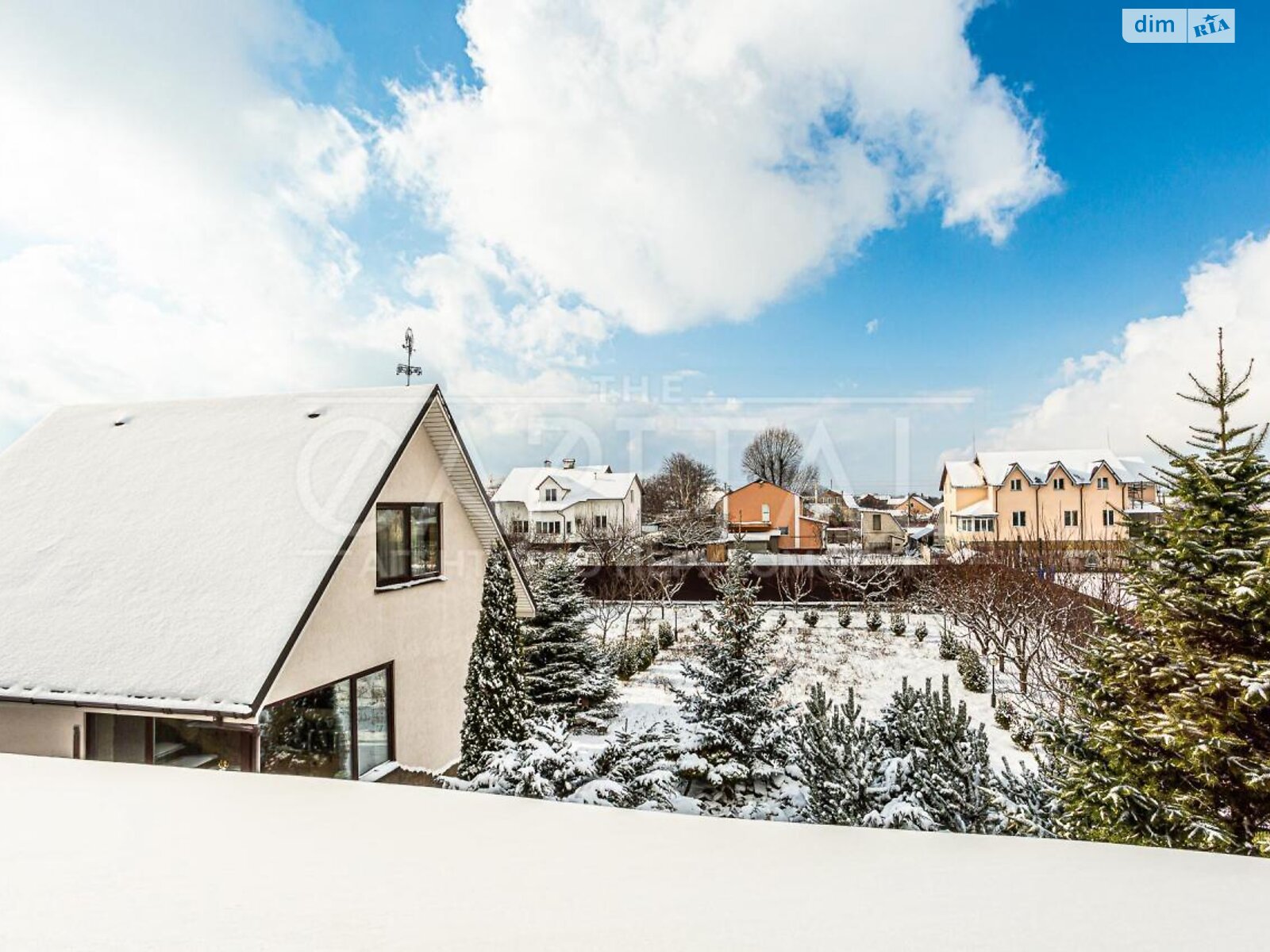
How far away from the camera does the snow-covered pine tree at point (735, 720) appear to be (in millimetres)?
3414

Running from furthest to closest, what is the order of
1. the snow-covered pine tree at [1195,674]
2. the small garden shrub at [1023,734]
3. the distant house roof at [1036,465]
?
the small garden shrub at [1023,734] < the distant house roof at [1036,465] < the snow-covered pine tree at [1195,674]

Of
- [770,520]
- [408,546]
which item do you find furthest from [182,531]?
[770,520]

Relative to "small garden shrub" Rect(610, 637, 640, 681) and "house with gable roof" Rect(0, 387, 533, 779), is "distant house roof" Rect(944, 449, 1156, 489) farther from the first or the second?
"house with gable roof" Rect(0, 387, 533, 779)

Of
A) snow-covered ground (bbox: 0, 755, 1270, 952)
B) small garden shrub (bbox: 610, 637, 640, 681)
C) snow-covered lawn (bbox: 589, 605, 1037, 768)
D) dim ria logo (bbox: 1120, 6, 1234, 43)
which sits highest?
dim ria logo (bbox: 1120, 6, 1234, 43)

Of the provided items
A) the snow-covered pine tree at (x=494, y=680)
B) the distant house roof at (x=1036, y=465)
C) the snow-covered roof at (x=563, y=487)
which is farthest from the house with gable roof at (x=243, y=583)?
the distant house roof at (x=1036, y=465)

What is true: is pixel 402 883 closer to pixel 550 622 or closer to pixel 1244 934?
pixel 1244 934

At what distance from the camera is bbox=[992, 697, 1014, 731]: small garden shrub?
4.63 metres

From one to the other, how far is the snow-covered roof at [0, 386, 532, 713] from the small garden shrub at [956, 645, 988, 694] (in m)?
5.28

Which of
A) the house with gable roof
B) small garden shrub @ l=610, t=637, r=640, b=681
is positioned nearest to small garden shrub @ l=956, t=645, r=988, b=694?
small garden shrub @ l=610, t=637, r=640, b=681

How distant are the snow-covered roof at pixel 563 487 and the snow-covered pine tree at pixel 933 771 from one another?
497cm

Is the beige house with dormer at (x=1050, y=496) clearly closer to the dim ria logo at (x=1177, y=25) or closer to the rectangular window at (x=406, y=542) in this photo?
the dim ria logo at (x=1177, y=25)

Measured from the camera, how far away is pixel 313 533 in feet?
9.68

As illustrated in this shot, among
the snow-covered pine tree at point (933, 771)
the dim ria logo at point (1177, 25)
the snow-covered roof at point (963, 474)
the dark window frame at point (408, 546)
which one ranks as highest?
the dim ria logo at point (1177, 25)

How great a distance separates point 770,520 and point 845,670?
459cm
